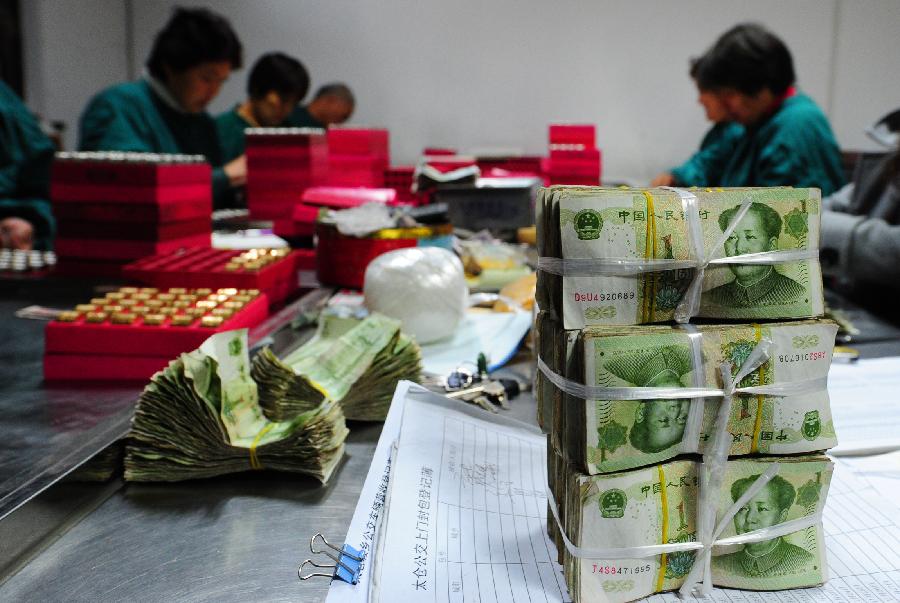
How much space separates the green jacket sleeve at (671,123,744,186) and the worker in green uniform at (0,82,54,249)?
10.3 feet

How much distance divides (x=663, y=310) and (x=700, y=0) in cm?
596

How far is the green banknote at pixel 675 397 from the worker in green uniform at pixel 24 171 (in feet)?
10.0

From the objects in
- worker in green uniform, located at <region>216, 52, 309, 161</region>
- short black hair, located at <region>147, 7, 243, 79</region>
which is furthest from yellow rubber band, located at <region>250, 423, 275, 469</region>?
worker in green uniform, located at <region>216, 52, 309, 161</region>

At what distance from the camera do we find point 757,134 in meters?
3.48

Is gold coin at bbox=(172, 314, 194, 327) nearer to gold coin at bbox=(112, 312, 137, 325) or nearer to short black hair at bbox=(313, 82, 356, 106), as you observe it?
gold coin at bbox=(112, 312, 137, 325)

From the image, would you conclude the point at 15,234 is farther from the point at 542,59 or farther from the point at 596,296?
the point at 542,59

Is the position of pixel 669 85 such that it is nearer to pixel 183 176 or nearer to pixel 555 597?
pixel 183 176

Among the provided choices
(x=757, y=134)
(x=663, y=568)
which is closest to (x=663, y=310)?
(x=663, y=568)

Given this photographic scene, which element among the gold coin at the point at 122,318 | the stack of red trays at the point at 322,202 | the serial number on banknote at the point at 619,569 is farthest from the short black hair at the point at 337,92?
the serial number on banknote at the point at 619,569

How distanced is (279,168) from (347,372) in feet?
5.23

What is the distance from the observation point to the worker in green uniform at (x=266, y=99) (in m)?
4.70

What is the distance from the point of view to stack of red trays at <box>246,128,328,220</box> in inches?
97.5

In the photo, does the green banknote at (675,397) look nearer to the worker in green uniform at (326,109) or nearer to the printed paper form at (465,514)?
the printed paper form at (465,514)

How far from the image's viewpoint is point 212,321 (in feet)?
3.85
